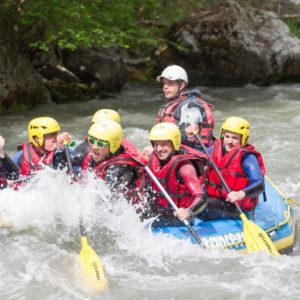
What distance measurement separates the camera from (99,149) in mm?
5258

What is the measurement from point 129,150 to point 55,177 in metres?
0.78

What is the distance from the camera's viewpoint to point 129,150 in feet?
18.3

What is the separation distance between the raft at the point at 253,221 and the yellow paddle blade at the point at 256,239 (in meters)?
0.11

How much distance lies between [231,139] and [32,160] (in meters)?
2.05

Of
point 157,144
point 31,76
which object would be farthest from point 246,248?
point 31,76

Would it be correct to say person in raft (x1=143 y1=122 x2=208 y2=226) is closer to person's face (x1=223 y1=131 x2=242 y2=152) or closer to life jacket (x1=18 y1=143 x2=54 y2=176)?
person's face (x1=223 y1=131 x2=242 y2=152)

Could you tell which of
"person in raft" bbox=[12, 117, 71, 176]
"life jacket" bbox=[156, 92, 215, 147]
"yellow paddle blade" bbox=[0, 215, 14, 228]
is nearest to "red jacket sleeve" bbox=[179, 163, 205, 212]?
"life jacket" bbox=[156, 92, 215, 147]

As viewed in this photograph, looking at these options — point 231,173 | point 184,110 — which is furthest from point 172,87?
point 231,173

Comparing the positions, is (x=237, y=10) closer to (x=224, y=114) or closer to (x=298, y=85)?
(x=298, y=85)

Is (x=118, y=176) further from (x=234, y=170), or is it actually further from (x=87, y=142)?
(x=234, y=170)

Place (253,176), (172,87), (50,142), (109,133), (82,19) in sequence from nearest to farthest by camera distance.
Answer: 1. (109,133)
2. (253,176)
3. (50,142)
4. (172,87)
5. (82,19)

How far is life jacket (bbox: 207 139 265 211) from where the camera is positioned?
18.4ft

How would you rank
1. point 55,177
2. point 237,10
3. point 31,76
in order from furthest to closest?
1. point 237,10
2. point 31,76
3. point 55,177

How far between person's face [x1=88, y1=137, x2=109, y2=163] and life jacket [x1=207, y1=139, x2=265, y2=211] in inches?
45.7
